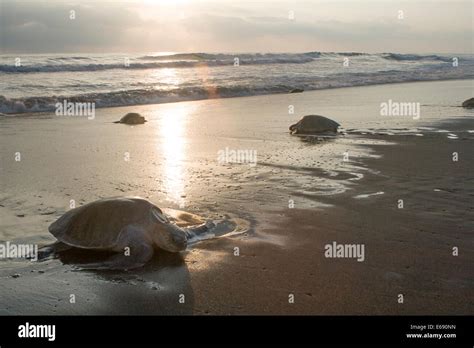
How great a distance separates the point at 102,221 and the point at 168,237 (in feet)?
2.25

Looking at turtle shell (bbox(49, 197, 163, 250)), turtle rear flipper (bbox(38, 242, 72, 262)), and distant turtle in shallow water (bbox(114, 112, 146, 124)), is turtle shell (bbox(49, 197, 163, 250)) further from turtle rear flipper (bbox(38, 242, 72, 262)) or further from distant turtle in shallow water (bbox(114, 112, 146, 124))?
distant turtle in shallow water (bbox(114, 112, 146, 124))

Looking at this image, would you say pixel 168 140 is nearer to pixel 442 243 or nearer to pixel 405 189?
pixel 405 189

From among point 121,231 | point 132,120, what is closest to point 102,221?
point 121,231

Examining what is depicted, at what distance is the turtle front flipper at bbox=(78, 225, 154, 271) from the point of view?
4605mm

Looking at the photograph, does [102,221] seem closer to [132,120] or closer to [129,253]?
[129,253]

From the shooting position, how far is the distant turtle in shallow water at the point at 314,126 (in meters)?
12.7

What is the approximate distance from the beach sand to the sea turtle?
0.16 meters

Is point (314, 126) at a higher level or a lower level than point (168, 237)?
higher

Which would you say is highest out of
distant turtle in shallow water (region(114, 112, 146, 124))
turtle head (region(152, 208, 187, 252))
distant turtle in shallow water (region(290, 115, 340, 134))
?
distant turtle in shallow water (region(114, 112, 146, 124))

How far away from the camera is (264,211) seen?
20.3 ft

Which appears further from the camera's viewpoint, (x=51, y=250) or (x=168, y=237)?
(x=51, y=250)

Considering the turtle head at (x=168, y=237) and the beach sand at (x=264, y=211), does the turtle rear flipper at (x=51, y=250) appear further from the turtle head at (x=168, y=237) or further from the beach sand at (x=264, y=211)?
the turtle head at (x=168, y=237)

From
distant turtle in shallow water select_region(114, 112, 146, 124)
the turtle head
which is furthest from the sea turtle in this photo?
distant turtle in shallow water select_region(114, 112, 146, 124)
